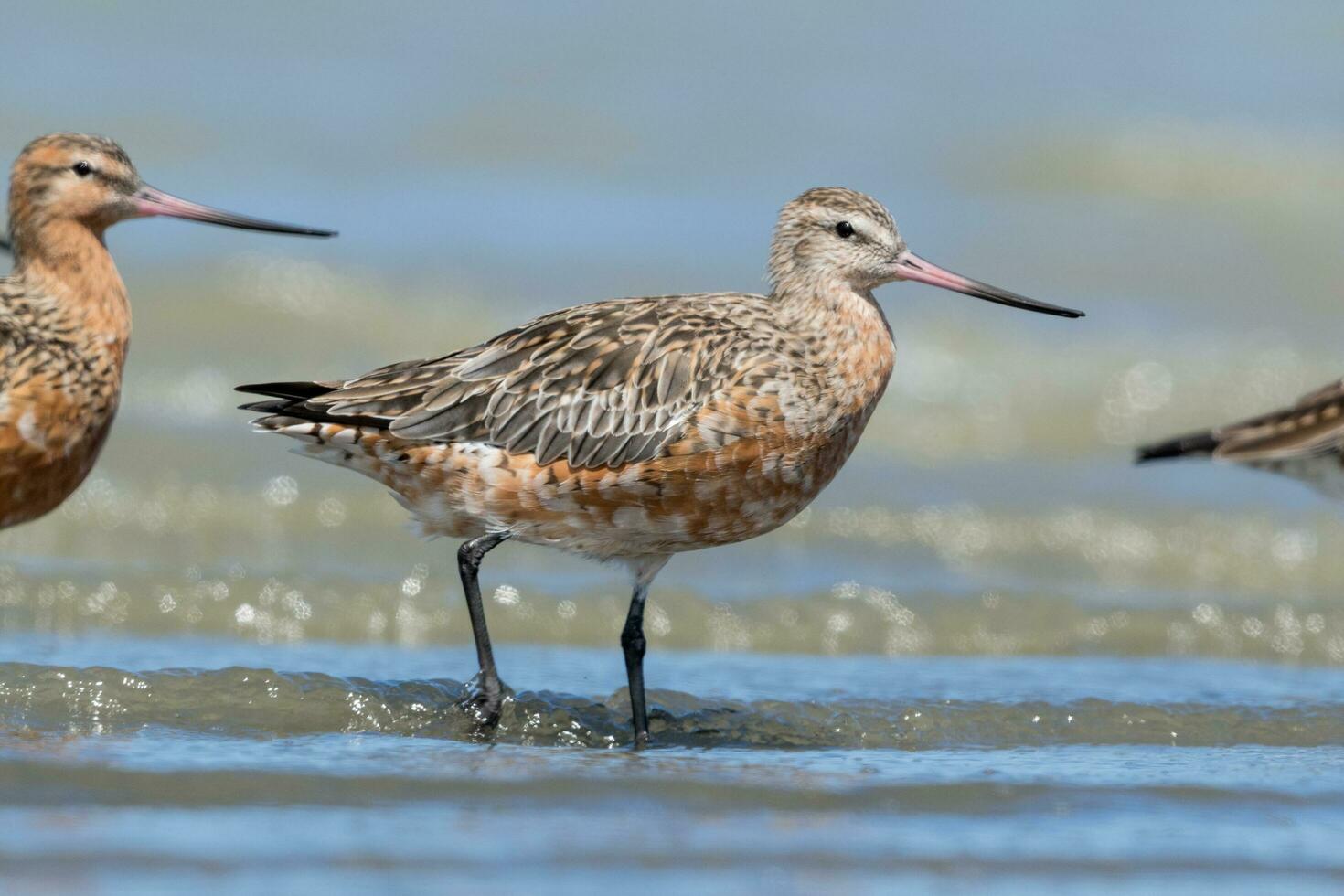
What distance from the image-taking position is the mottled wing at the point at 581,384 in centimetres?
746

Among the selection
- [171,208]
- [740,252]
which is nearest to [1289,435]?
[171,208]

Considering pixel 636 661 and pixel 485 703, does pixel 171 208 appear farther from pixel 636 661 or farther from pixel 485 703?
pixel 636 661

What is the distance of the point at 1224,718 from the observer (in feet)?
26.1

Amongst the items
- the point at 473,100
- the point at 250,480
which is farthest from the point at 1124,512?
the point at 473,100

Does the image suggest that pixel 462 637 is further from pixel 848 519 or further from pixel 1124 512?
pixel 1124 512

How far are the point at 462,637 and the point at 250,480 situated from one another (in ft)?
8.77

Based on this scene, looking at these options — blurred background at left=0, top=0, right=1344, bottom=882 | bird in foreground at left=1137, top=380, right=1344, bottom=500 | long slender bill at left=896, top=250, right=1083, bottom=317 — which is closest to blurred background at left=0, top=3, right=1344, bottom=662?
blurred background at left=0, top=0, right=1344, bottom=882

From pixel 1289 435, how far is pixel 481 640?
2.95m

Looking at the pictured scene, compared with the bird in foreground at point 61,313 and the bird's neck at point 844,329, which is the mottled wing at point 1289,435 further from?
the bird in foreground at point 61,313

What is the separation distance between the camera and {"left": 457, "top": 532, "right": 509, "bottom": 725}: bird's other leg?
7504mm

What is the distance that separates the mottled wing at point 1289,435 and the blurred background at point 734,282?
1722 millimetres

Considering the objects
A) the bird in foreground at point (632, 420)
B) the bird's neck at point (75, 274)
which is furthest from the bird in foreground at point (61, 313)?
the bird in foreground at point (632, 420)

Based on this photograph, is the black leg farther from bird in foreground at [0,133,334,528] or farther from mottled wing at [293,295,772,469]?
bird in foreground at [0,133,334,528]

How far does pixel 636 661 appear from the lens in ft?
25.2
